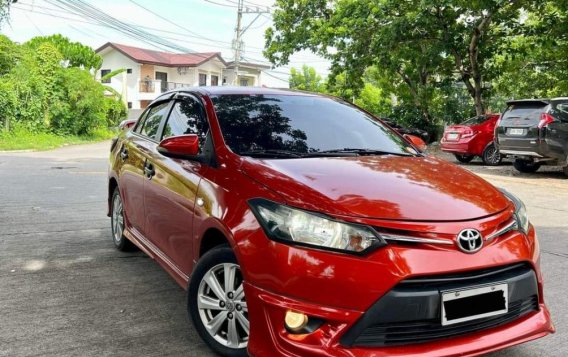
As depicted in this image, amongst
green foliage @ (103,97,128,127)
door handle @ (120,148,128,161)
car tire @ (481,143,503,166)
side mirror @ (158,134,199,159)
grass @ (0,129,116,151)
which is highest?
side mirror @ (158,134,199,159)

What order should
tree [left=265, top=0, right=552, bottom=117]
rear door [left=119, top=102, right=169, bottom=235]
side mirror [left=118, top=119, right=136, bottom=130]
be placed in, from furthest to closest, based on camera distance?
tree [left=265, top=0, right=552, bottom=117]
side mirror [left=118, top=119, right=136, bottom=130]
rear door [left=119, top=102, right=169, bottom=235]

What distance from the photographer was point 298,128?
367cm

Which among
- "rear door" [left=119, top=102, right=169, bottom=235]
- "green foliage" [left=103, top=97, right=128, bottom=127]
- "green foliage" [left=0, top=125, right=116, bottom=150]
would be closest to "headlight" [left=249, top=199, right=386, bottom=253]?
"rear door" [left=119, top=102, right=169, bottom=235]

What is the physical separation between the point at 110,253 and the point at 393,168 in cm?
322

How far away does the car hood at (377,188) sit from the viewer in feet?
8.39

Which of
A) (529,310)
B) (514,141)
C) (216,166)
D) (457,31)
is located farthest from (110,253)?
(457,31)

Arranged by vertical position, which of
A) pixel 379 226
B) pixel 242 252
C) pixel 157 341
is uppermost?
pixel 379 226

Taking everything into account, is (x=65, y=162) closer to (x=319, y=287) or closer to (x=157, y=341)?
(x=157, y=341)

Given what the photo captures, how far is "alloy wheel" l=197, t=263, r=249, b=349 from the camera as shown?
286 centimetres

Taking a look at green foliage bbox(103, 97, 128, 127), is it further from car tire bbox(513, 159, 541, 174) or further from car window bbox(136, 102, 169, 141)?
car window bbox(136, 102, 169, 141)

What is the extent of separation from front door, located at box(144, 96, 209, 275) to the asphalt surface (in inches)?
16.9

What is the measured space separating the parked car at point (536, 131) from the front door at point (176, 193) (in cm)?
926

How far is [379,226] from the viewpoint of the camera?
2.44 meters

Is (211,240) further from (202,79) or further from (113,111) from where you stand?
(202,79)
